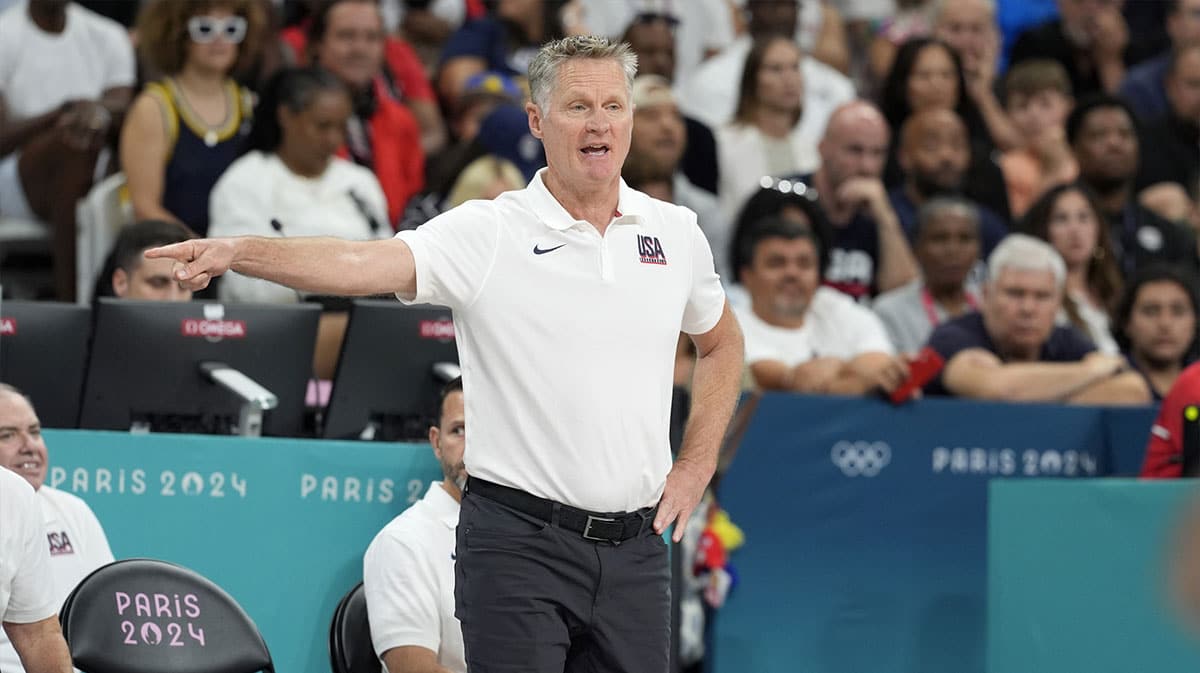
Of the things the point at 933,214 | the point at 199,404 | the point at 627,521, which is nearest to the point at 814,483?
the point at 933,214

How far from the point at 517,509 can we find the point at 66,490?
2.13 m

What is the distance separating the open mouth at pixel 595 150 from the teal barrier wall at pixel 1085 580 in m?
2.54

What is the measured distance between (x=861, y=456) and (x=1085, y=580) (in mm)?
Result: 1615

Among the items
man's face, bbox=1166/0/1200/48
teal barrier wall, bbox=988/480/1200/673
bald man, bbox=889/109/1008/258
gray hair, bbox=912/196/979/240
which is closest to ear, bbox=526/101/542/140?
teal barrier wall, bbox=988/480/1200/673

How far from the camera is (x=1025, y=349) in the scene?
823 centimetres

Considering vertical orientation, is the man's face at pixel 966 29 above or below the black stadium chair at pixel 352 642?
above

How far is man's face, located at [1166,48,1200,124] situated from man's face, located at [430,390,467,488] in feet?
23.0

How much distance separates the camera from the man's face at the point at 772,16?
37.3ft

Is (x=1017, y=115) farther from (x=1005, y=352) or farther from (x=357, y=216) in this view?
(x=357, y=216)

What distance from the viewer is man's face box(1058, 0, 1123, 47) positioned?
12305mm

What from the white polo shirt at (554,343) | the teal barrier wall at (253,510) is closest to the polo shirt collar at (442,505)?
the teal barrier wall at (253,510)

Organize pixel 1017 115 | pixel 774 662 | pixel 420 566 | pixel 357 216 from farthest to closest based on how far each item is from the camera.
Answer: pixel 1017 115 < pixel 357 216 < pixel 774 662 < pixel 420 566

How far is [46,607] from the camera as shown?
4812 millimetres

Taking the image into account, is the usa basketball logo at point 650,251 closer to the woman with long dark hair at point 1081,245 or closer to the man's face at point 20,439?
the man's face at point 20,439
